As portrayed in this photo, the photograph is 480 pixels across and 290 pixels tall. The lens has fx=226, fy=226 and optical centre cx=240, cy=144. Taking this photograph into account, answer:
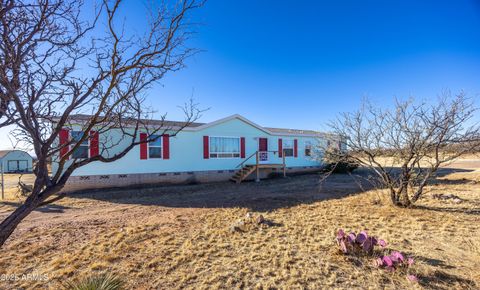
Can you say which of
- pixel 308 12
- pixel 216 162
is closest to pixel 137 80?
pixel 308 12

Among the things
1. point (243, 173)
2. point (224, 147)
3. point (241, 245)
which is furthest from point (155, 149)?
point (241, 245)

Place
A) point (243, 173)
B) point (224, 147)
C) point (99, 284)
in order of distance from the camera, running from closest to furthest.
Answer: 1. point (99, 284)
2. point (243, 173)
3. point (224, 147)

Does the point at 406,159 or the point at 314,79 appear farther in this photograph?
the point at 314,79

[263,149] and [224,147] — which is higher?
[224,147]

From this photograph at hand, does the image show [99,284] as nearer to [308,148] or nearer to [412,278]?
[412,278]

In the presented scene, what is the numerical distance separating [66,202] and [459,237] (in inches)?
432

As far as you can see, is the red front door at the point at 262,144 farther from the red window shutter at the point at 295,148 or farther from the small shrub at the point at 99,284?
the small shrub at the point at 99,284

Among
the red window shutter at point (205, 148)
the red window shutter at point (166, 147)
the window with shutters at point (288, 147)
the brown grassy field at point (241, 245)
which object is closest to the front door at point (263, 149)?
the window with shutters at point (288, 147)

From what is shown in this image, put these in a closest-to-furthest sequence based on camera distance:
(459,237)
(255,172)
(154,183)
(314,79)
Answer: (459,237) < (154,183) < (314,79) < (255,172)

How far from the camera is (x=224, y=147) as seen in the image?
13.9 m

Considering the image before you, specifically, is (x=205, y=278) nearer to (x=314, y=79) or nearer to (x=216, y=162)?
(x=216, y=162)

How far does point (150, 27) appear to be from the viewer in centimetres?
238

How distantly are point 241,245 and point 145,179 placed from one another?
28.9ft

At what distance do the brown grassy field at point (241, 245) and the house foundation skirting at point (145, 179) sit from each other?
116 inches
